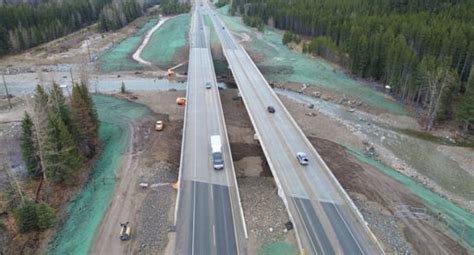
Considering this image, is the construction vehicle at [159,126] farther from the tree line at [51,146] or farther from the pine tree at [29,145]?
the pine tree at [29,145]

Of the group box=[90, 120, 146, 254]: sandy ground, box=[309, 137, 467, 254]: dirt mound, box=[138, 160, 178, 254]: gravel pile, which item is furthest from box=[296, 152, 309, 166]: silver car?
box=[90, 120, 146, 254]: sandy ground

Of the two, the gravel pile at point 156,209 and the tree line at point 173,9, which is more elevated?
the tree line at point 173,9

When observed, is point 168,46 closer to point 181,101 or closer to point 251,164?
point 181,101

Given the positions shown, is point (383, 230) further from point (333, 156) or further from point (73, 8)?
point (73, 8)

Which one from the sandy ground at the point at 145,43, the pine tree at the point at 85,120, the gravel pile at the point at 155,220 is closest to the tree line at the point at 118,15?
the sandy ground at the point at 145,43

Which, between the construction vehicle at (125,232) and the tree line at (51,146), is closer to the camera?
the construction vehicle at (125,232)

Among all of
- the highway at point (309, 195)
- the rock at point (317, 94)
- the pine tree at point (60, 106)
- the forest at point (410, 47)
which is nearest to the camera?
the highway at point (309, 195)

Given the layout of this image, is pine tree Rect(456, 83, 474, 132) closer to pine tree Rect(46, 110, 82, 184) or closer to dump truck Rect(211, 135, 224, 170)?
dump truck Rect(211, 135, 224, 170)
